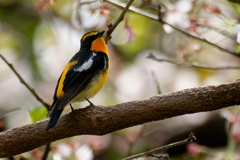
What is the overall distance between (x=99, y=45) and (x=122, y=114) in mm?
1362

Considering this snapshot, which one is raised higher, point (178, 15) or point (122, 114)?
point (178, 15)

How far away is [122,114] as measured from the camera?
2.54 meters

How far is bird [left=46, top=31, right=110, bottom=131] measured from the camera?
9.71 feet

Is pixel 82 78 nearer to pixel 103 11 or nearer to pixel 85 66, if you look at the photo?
pixel 85 66

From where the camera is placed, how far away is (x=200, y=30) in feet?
11.6

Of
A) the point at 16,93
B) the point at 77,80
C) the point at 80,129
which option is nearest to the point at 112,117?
the point at 80,129

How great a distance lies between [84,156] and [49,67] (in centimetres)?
328

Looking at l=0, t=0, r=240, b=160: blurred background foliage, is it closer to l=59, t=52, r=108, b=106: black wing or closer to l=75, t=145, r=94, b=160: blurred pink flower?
l=59, t=52, r=108, b=106: black wing

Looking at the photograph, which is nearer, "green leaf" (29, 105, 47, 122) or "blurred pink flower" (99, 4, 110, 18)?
"blurred pink flower" (99, 4, 110, 18)

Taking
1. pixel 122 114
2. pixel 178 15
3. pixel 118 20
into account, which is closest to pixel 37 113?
pixel 122 114

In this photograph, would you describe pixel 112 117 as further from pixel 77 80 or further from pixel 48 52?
pixel 48 52

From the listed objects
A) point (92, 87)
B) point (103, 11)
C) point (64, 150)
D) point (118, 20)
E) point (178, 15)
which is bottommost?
point (64, 150)

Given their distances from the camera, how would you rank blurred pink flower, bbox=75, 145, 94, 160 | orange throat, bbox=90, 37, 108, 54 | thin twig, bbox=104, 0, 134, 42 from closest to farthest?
thin twig, bbox=104, 0, 134, 42 → blurred pink flower, bbox=75, 145, 94, 160 → orange throat, bbox=90, 37, 108, 54

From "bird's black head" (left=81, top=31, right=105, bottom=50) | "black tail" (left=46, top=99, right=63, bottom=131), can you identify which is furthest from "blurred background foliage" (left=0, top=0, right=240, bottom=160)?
"black tail" (left=46, top=99, right=63, bottom=131)
